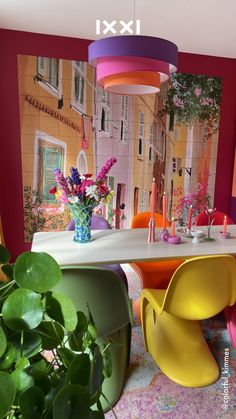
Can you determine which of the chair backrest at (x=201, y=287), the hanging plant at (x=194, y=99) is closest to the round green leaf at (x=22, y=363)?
the chair backrest at (x=201, y=287)

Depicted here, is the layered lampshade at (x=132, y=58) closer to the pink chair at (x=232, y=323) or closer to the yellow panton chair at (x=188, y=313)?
the yellow panton chair at (x=188, y=313)

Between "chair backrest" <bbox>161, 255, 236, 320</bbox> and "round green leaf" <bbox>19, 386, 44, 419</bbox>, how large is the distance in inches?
43.2

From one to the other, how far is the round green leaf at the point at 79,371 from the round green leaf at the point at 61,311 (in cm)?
7

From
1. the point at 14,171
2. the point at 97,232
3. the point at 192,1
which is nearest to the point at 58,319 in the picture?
the point at 97,232

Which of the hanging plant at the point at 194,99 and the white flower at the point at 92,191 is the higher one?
the hanging plant at the point at 194,99

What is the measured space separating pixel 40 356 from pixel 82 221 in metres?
1.42

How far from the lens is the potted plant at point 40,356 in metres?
0.43

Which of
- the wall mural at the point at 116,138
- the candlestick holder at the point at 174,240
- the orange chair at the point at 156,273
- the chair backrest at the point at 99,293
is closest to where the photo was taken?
the chair backrest at the point at 99,293

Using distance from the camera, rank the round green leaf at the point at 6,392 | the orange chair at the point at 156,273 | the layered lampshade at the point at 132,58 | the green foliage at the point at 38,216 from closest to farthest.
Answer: the round green leaf at the point at 6,392, the layered lampshade at the point at 132,58, the orange chair at the point at 156,273, the green foliage at the point at 38,216

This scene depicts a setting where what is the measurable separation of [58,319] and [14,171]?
2664 mm

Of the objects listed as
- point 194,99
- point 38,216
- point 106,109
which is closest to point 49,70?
point 106,109

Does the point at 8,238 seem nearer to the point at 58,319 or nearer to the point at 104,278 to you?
the point at 104,278

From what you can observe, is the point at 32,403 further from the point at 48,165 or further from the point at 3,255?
the point at 48,165

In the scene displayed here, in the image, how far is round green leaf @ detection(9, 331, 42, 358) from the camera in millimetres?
497
